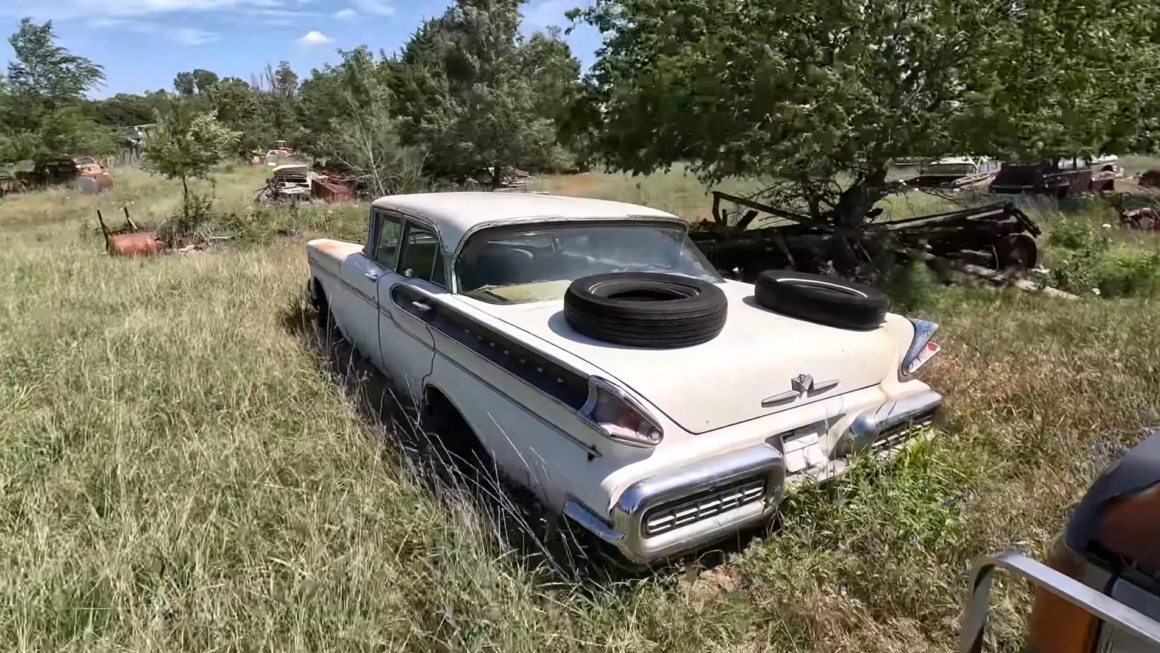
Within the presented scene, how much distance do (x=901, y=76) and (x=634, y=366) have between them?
18.1 ft

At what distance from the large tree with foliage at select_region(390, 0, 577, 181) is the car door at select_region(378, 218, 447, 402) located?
75.9 ft

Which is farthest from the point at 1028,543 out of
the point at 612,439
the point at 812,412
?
the point at 612,439

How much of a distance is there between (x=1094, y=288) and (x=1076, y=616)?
8244mm

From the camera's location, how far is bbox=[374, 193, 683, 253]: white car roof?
12.7ft

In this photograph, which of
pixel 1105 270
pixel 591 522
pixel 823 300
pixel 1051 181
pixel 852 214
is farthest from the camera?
pixel 1051 181

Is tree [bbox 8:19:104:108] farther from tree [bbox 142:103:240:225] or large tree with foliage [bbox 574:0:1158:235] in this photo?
large tree with foliage [bbox 574:0:1158:235]

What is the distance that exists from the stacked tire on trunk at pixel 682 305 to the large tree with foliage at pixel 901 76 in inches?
119

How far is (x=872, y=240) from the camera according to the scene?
8.34 metres

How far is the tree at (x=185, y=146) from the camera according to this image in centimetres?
1346

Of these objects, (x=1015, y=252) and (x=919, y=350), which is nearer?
(x=919, y=350)

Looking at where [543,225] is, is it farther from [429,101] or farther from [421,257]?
[429,101]

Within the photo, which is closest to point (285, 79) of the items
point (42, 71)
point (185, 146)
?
point (42, 71)

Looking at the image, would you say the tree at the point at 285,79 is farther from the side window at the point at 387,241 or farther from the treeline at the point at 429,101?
the side window at the point at 387,241

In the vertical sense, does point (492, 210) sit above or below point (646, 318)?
above
